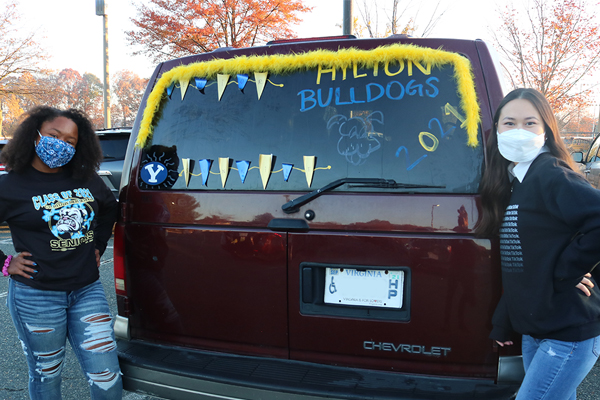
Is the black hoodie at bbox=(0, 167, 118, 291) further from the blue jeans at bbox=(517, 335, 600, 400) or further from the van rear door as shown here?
the blue jeans at bbox=(517, 335, 600, 400)

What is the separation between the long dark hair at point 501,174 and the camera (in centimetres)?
169

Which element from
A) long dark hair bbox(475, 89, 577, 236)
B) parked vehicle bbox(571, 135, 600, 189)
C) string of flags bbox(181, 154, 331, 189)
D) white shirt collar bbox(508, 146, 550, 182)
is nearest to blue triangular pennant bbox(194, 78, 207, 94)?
string of flags bbox(181, 154, 331, 189)

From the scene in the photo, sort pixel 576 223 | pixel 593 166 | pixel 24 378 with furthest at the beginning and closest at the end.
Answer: pixel 593 166
pixel 24 378
pixel 576 223

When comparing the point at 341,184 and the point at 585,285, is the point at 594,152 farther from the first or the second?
the point at 341,184

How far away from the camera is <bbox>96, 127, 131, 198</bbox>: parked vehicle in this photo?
7.23 m

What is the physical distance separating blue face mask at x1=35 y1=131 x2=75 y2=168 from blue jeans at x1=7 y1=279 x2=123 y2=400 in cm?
63

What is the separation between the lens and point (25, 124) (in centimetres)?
222

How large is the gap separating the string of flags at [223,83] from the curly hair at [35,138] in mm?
572

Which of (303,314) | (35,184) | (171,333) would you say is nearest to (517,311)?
(303,314)

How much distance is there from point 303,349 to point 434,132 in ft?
3.71

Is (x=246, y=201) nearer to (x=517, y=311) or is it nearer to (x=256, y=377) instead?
(x=256, y=377)

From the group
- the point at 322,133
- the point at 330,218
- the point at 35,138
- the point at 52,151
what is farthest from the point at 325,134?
the point at 35,138

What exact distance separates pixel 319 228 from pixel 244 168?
1.54 feet

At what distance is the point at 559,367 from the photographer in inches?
60.3
